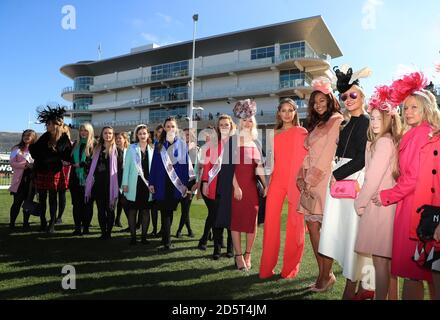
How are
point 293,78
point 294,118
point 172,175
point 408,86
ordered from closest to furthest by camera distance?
point 408,86, point 294,118, point 172,175, point 293,78

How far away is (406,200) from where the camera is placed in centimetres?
292

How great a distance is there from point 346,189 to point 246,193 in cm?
169

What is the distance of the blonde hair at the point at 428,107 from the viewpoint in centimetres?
288

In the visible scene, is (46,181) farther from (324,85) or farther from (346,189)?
(346,189)

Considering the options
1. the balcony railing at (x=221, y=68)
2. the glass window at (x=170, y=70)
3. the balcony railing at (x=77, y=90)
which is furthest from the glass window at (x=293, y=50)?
the balcony railing at (x=77, y=90)

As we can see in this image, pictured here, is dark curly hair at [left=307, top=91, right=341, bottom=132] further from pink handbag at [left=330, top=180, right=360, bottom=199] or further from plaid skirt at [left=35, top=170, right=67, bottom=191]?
plaid skirt at [left=35, top=170, right=67, bottom=191]

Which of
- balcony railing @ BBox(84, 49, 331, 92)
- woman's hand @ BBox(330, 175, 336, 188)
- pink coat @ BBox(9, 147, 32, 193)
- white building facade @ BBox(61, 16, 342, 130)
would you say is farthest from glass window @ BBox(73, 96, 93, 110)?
woman's hand @ BBox(330, 175, 336, 188)

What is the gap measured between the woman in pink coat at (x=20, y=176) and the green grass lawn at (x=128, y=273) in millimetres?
817

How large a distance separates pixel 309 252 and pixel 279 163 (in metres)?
2.21

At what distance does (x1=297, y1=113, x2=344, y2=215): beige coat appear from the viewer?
392 centimetres

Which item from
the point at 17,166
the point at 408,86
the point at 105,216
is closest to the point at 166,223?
the point at 105,216

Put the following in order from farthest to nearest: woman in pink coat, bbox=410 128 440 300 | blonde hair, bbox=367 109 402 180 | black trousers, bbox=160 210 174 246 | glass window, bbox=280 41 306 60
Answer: glass window, bbox=280 41 306 60 → black trousers, bbox=160 210 174 246 → blonde hair, bbox=367 109 402 180 → woman in pink coat, bbox=410 128 440 300

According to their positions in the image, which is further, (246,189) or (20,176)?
(20,176)

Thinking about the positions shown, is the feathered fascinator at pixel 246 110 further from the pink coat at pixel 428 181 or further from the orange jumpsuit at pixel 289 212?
the pink coat at pixel 428 181
